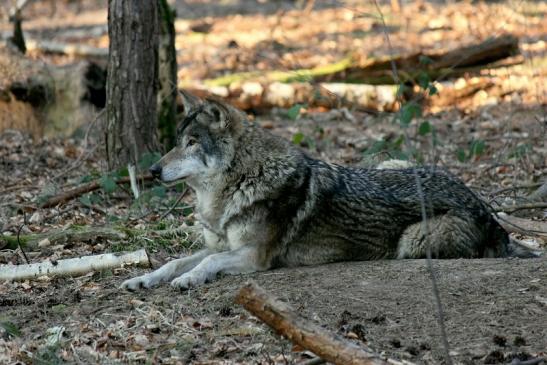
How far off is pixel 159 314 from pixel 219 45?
14178 millimetres

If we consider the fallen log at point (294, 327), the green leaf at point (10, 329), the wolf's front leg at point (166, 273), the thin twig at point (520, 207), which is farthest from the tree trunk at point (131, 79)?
the fallen log at point (294, 327)

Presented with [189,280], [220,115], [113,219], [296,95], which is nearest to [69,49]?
[296,95]

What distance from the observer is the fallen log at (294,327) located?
438cm

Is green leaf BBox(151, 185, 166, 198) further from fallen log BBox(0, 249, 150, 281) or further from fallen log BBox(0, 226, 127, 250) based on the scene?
fallen log BBox(0, 249, 150, 281)

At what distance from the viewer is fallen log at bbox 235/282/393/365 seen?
4.38 m

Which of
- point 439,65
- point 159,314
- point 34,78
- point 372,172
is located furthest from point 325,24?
point 159,314

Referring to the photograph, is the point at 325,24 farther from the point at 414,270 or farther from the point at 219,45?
the point at 414,270

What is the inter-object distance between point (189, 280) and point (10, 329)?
4.67ft

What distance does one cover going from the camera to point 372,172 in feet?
24.4

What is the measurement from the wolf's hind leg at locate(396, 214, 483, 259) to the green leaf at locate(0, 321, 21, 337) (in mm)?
3195

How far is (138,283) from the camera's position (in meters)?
6.55

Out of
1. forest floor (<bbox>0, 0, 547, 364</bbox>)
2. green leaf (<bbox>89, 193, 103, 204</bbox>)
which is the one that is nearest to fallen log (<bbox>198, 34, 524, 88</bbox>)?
forest floor (<bbox>0, 0, 547, 364</bbox>)

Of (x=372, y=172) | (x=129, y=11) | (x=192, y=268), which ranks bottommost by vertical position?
(x=192, y=268)

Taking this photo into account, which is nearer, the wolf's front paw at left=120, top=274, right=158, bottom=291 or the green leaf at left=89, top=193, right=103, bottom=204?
the wolf's front paw at left=120, top=274, right=158, bottom=291
